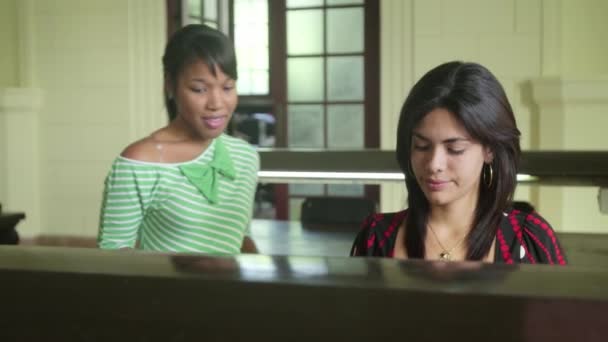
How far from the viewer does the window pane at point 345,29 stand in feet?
16.1

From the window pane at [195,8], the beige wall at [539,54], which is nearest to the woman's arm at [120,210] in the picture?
the beige wall at [539,54]

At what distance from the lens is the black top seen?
0.98 meters

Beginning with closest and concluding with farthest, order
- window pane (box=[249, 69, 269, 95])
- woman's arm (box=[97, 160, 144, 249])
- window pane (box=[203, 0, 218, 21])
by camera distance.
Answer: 1. woman's arm (box=[97, 160, 144, 249])
2. window pane (box=[203, 0, 218, 21])
3. window pane (box=[249, 69, 269, 95])

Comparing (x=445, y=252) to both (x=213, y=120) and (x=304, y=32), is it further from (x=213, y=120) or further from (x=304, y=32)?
(x=304, y=32)

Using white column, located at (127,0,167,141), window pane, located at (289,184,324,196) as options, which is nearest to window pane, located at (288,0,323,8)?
white column, located at (127,0,167,141)

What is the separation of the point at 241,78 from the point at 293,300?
5.00m

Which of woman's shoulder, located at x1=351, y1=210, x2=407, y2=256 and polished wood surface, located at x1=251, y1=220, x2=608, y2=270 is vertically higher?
woman's shoulder, located at x1=351, y1=210, x2=407, y2=256

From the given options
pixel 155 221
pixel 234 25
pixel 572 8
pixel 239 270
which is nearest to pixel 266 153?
pixel 155 221

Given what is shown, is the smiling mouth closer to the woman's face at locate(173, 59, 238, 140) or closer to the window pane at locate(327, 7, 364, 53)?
the woman's face at locate(173, 59, 238, 140)

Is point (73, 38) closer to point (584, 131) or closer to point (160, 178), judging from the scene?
point (584, 131)

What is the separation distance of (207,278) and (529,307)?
0.13 meters

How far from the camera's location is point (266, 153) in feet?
5.65

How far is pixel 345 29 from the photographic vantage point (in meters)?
4.95

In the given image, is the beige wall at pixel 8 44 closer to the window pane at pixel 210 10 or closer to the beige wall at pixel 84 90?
the beige wall at pixel 84 90
